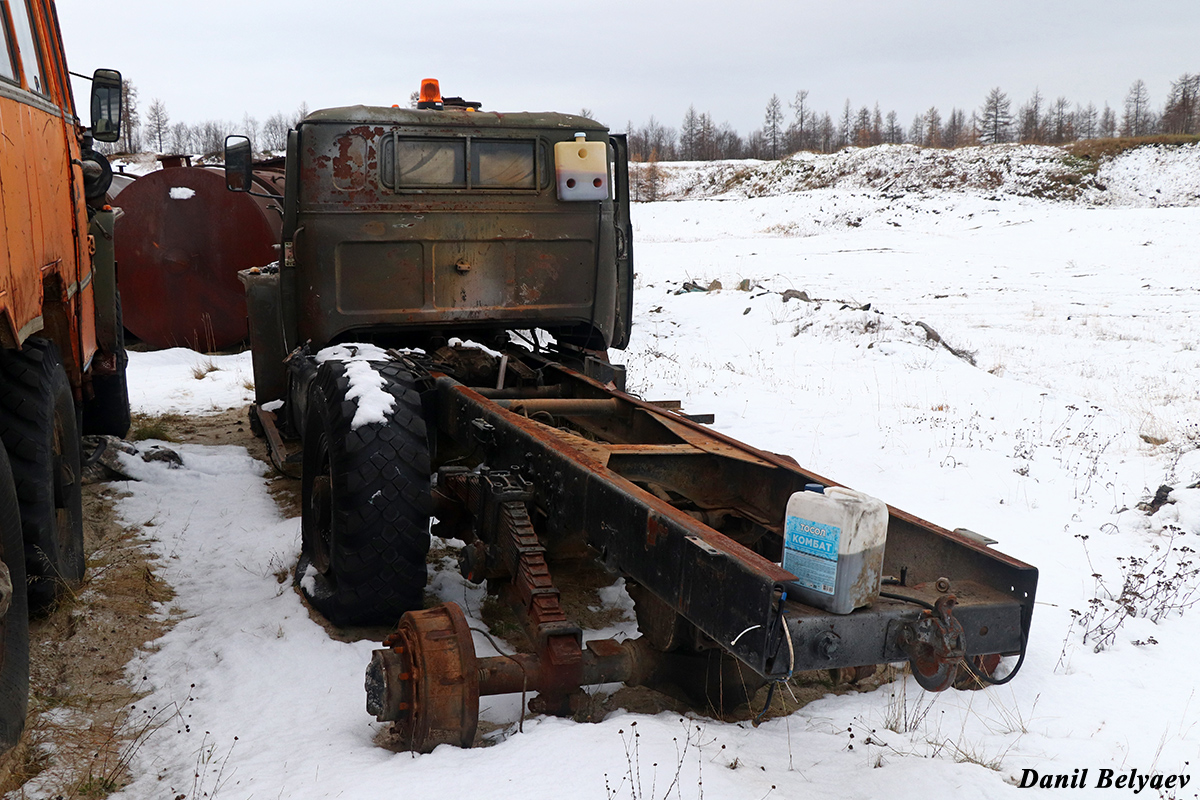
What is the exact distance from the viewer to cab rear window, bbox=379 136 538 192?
5.32m

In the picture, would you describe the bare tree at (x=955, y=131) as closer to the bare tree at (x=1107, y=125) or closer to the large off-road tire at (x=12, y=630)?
the bare tree at (x=1107, y=125)

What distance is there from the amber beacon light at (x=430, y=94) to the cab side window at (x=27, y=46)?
207 cm

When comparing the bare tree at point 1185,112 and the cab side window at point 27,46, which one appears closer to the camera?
the cab side window at point 27,46

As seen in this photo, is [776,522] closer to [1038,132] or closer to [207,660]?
[207,660]

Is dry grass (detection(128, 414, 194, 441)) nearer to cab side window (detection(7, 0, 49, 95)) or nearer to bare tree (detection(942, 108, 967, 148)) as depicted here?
cab side window (detection(7, 0, 49, 95))

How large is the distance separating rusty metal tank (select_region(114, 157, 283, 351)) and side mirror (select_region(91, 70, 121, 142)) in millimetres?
4711

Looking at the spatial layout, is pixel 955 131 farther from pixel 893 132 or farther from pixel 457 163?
pixel 457 163

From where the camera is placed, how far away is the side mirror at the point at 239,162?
522 centimetres

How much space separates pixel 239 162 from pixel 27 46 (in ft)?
3.93

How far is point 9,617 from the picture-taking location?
290cm

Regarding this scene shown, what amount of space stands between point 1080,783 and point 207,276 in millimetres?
10184

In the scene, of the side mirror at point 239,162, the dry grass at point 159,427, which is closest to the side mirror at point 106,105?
the side mirror at point 239,162

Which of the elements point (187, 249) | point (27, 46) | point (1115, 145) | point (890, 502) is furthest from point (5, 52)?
point (1115, 145)

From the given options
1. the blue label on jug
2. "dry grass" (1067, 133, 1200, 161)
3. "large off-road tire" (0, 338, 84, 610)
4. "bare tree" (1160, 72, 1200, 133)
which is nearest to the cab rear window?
"large off-road tire" (0, 338, 84, 610)
